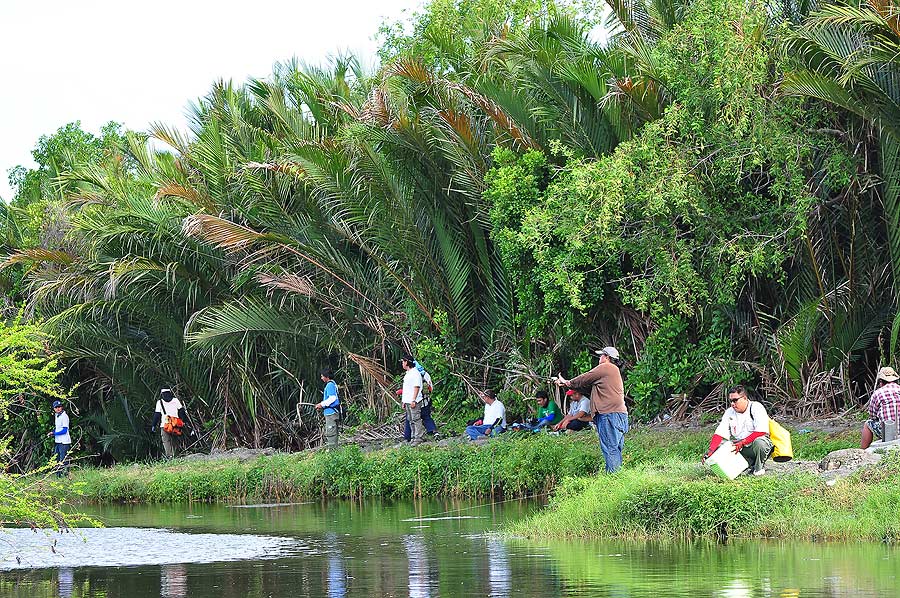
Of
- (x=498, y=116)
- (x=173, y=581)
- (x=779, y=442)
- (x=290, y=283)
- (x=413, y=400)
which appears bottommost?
(x=173, y=581)

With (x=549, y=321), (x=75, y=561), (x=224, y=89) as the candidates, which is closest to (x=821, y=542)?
(x=75, y=561)

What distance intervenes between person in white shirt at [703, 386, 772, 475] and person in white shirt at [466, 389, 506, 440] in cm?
870

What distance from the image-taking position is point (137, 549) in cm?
1386

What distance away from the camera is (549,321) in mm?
21906

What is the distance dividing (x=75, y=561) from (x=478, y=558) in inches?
161

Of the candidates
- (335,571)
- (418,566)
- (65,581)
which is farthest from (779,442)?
(65,581)

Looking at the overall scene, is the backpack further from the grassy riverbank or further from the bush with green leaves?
the bush with green leaves

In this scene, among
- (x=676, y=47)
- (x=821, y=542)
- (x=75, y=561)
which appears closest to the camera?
(x=821, y=542)

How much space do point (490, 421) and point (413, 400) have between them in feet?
4.45

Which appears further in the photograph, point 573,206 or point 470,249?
point 470,249

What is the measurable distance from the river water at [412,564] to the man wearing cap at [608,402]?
1.48 metres

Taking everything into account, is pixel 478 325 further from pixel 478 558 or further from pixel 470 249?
pixel 478 558

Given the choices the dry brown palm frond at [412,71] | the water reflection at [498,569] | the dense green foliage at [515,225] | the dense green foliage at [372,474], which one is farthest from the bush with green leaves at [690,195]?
the water reflection at [498,569]

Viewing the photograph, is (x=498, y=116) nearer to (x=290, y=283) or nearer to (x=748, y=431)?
(x=290, y=283)
